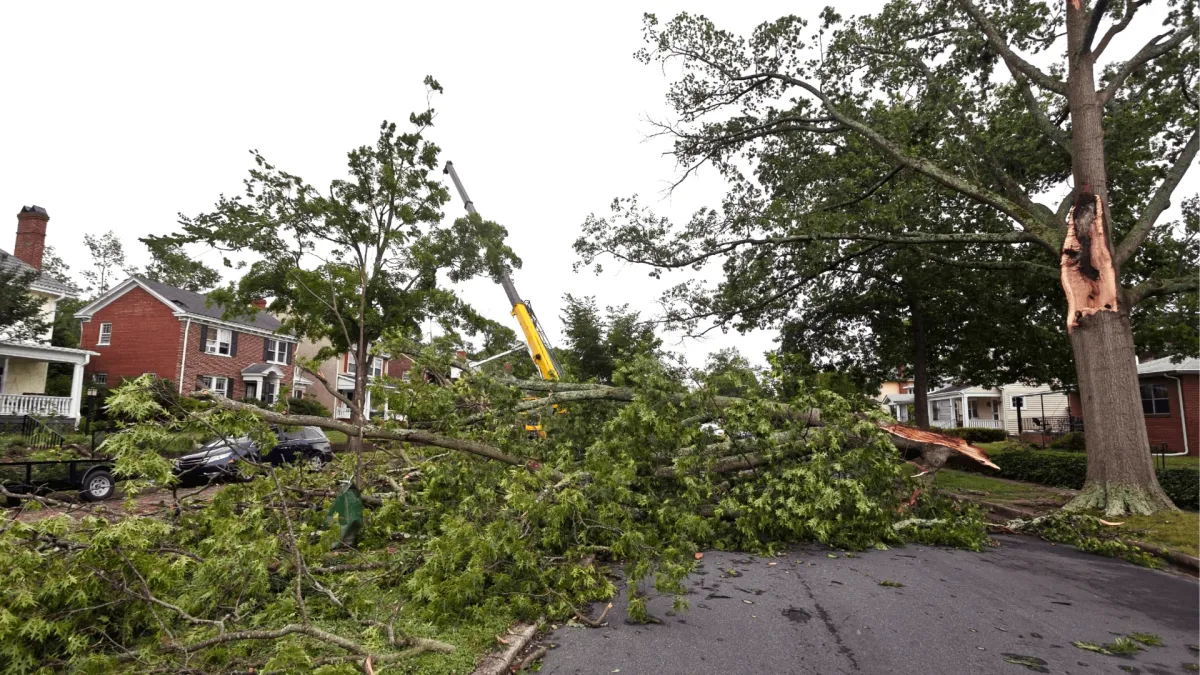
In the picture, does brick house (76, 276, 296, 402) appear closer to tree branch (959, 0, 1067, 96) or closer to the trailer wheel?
the trailer wheel

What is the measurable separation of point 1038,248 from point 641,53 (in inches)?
370

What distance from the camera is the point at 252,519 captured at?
14.7 ft

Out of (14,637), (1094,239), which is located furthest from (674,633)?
(1094,239)

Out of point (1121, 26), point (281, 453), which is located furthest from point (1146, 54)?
point (281, 453)

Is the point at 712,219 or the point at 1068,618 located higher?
the point at 712,219

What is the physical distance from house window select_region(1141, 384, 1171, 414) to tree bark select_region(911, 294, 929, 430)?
464 inches

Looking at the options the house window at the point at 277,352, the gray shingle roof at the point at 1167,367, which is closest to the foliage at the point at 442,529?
the gray shingle roof at the point at 1167,367

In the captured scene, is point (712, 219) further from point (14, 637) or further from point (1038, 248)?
point (14, 637)

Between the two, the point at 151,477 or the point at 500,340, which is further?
the point at 500,340

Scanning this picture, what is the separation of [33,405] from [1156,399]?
39582mm

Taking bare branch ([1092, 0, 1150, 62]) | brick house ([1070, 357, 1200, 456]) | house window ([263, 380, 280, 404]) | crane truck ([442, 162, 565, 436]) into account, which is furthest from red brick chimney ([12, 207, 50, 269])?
brick house ([1070, 357, 1200, 456])

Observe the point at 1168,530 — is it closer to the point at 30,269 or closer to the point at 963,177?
the point at 963,177

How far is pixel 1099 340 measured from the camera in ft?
27.3

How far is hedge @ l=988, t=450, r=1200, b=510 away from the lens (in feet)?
29.3
